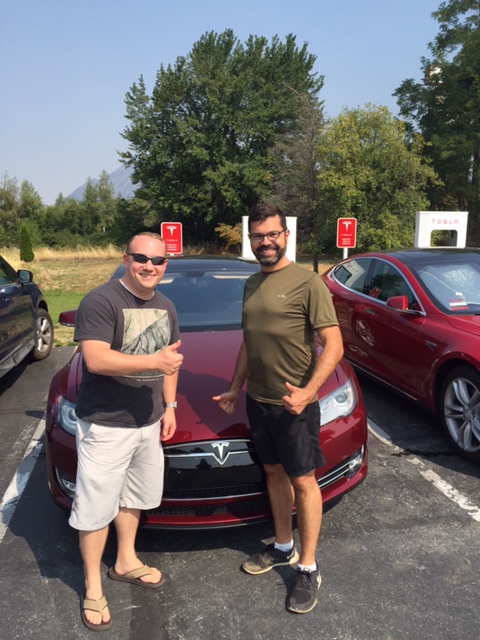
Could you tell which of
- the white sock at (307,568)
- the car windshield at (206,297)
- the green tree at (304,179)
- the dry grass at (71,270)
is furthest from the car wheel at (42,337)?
the green tree at (304,179)

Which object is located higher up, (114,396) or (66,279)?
(114,396)

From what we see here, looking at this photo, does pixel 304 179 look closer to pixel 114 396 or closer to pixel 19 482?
pixel 19 482

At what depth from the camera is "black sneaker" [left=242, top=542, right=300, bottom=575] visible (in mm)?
2519

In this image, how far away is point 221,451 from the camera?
245 cm

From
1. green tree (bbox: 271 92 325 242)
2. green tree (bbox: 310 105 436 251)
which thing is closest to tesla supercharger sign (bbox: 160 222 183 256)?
green tree (bbox: 310 105 436 251)

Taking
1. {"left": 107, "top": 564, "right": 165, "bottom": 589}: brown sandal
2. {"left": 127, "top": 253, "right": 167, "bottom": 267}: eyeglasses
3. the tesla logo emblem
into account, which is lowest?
{"left": 107, "top": 564, "right": 165, "bottom": 589}: brown sandal

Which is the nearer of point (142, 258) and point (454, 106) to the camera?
point (142, 258)

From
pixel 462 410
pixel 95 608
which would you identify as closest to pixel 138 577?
pixel 95 608

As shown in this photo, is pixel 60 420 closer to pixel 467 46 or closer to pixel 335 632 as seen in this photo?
pixel 335 632

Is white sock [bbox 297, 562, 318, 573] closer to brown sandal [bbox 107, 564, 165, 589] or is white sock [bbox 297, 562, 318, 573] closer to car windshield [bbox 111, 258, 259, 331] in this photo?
brown sandal [bbox 107, 564, 165, 589]

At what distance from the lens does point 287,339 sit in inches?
86.0

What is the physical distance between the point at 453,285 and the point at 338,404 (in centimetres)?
226

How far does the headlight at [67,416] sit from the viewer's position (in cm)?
265

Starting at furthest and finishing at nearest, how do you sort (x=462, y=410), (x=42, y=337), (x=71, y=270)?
(x=71, y=270)
(x=42, y=337)
(x=462, y=410)
